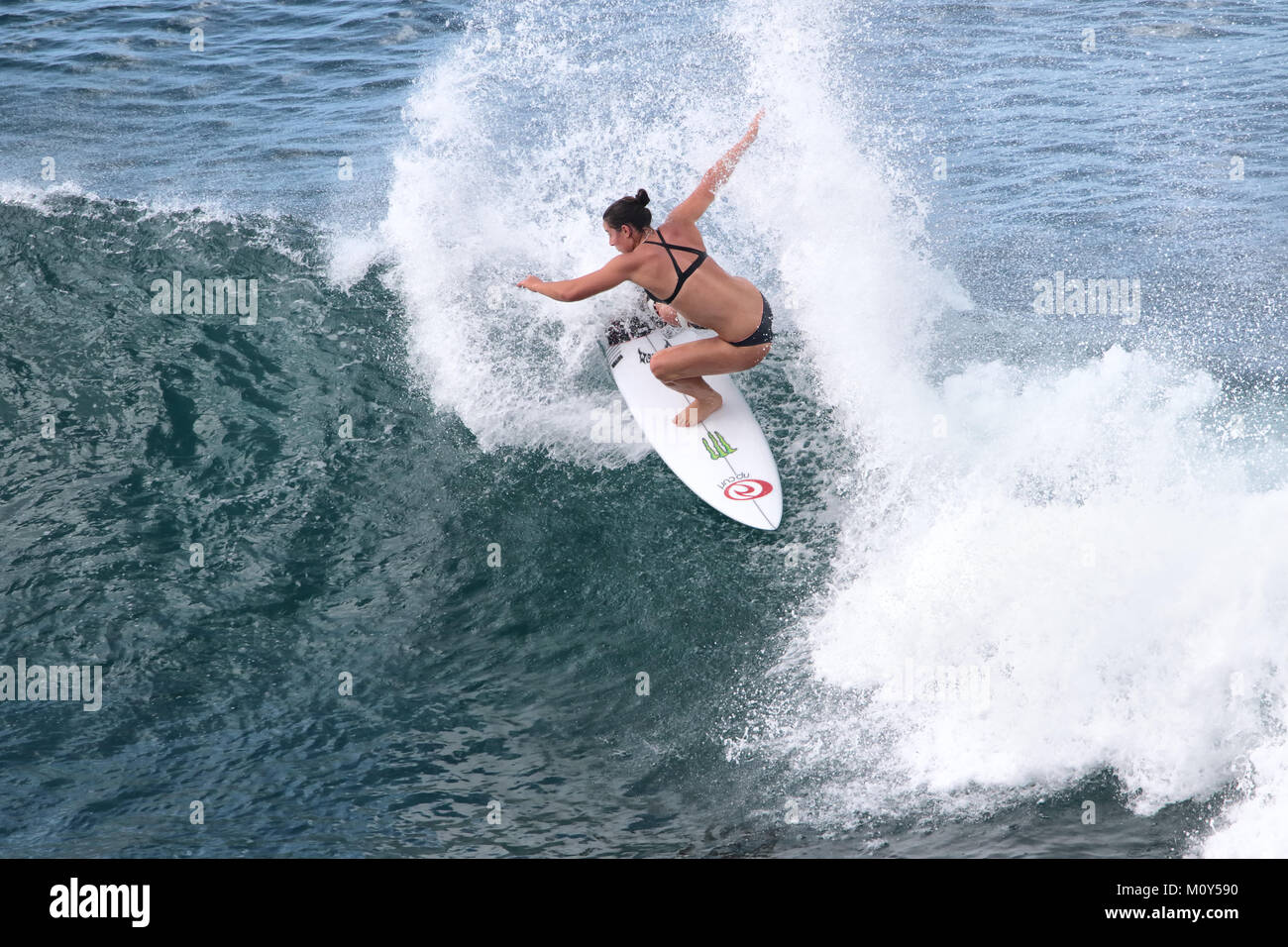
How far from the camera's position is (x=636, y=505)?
8172mm

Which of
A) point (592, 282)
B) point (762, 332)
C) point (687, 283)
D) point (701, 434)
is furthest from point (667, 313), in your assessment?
point (592, 282)

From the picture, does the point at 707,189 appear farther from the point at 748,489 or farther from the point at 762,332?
the point at 748,489

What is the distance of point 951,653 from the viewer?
6891 mm

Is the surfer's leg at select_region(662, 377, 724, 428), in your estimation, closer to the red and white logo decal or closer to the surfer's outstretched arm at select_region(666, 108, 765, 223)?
the red and white logo decal

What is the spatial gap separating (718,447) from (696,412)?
0.34 meters

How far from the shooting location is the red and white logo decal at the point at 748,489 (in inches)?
308

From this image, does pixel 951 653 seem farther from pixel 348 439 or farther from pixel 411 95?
pixel 411 95

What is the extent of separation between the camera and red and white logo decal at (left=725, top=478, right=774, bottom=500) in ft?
25.7

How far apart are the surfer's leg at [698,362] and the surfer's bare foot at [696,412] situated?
0.06m

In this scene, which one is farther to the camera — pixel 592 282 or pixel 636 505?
pixel 636 505

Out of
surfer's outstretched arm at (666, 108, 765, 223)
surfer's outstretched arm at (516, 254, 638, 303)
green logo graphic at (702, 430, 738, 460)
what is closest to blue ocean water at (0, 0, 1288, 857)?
green logo graphic at (702, 430, 738, 460)

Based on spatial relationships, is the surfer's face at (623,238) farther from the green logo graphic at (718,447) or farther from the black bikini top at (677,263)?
the green logo graphic at (718,447)

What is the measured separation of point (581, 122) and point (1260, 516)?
1019cm

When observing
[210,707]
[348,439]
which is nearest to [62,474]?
[348,439]
